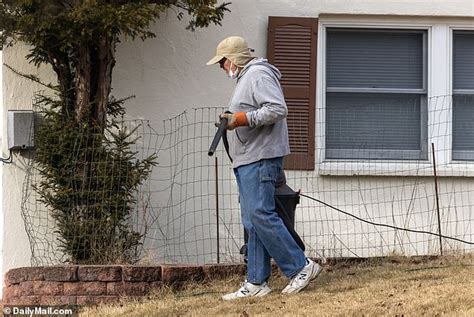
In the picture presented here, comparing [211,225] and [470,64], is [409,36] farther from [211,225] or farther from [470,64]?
[211,225]

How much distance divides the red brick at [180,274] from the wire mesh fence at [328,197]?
39.0 inches

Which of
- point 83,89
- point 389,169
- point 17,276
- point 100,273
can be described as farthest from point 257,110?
point 389,169

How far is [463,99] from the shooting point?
9.27m

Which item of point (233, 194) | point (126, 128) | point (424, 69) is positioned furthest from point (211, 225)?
point (424, 69)

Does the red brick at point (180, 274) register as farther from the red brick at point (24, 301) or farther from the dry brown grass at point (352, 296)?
the red brick at point (24, 301)

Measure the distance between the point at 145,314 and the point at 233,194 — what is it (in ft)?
7.66

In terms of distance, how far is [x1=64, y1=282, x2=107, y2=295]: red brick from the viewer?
7633mm

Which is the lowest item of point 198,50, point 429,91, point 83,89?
point 83,89

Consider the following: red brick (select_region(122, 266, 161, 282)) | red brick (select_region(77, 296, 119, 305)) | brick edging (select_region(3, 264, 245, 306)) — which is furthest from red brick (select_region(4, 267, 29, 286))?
red brick (select_region(122, 266, 161, 282))

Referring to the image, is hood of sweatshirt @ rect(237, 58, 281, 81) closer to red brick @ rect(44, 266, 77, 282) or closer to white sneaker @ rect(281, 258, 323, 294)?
white sneaker @ rect(281, 258, 323, 294)

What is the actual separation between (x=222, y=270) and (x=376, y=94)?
2.49m

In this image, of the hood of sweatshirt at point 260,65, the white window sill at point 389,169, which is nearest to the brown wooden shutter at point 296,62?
the white window sill at point 389,169

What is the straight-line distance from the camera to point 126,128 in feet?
28.3

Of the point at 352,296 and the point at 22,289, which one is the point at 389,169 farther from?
the point at 22,289
